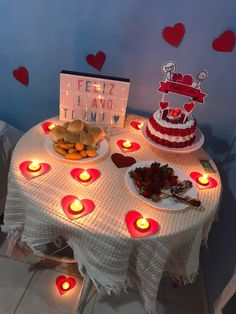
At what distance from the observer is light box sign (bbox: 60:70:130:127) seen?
140 cm

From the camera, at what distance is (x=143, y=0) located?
1.42 m

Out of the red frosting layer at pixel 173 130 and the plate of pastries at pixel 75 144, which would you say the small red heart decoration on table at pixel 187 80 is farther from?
the plate of pastries at pixel 75 144

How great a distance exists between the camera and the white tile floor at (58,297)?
1588 millimetres

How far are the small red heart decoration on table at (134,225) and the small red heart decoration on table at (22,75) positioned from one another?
3.57ft

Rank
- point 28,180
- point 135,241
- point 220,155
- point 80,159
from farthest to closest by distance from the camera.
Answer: point 220,155 < point 80,159 < point 28,180 < point 135,241

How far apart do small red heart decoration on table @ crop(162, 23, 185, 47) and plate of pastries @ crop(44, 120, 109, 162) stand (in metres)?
0.58

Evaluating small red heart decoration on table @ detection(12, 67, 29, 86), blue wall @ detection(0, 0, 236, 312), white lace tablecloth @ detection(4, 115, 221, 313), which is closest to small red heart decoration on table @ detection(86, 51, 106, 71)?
blue wall @ detection(0, 0, 236, 312)

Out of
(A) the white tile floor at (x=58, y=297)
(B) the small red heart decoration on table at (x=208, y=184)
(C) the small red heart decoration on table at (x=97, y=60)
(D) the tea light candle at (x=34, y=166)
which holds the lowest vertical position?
(A) the white tile floor at (x=58, y=297)

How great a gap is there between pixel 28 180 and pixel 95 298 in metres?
0.84

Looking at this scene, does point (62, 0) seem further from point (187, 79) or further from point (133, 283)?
point (133, 283)

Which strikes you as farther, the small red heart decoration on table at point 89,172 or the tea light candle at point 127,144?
the tea light candle at point 127,144

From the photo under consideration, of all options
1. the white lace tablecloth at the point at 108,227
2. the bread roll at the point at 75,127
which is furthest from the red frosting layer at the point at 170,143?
the bread roll at the point at 75,127

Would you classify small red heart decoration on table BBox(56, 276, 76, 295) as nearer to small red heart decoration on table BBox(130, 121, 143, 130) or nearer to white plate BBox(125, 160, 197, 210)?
white plate BBox(125, 160, 197, 210)

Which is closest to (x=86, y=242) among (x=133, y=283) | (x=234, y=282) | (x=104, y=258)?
(x=104, y=258)
